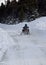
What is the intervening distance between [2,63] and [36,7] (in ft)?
147

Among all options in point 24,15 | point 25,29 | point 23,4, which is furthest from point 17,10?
point 25,29

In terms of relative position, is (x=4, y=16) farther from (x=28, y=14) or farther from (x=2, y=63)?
(x=2, y=63)

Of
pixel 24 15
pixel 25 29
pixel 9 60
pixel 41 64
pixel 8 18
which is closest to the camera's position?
pixel 41 64

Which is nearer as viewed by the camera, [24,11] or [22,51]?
[22,51]

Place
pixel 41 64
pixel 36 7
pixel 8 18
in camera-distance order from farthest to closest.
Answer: pixel 8 18, pixel 36 7, pixel 41 64

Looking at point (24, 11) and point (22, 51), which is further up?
point (22, 51)

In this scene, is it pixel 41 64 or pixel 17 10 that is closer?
pixel 41 64

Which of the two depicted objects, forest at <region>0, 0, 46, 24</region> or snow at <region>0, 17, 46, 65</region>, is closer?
snow at <region>0, 17, 46, 65</region>

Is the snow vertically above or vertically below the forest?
above

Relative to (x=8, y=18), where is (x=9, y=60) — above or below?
above

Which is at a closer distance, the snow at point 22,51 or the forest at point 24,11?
the snow at point 22,51

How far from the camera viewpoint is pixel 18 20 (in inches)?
2058

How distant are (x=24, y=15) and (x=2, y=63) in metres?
41.1

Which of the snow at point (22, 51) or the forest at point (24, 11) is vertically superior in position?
the snow at point (22, 51)
